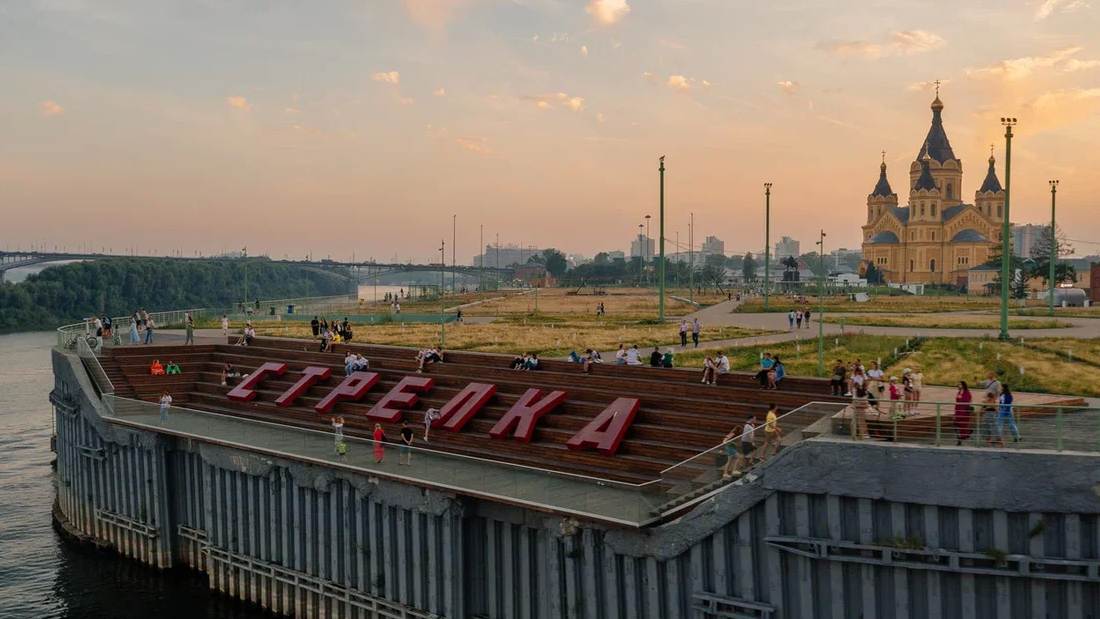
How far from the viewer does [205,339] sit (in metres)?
48.4

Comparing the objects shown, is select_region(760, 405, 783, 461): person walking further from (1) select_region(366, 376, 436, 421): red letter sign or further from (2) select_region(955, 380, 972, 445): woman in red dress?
(1) select_region(366, 376, 436, 421): red letter sign

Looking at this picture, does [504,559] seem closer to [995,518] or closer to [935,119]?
[995,518]

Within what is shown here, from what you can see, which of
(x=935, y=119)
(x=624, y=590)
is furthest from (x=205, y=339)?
(x=935, y=119)

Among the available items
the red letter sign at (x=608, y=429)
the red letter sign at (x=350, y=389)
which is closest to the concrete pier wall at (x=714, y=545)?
the red letter sign at (x=608, y=429)

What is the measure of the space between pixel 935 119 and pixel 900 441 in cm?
16646

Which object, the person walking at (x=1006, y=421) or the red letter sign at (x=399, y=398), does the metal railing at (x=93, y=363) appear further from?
the person walking at (x=1006, y=421)

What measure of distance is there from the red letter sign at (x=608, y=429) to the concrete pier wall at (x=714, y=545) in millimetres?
4038

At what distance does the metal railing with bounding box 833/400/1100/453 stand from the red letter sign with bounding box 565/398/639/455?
26.2 ft

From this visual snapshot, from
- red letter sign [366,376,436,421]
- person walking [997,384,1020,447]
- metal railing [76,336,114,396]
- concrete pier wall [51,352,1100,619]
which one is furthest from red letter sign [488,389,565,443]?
metal railing [76,336,114,396]

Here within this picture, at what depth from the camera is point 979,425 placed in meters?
18.5

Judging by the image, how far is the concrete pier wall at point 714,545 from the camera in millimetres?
17141

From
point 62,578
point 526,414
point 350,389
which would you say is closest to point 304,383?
point 350,389

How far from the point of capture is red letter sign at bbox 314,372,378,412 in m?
34.2

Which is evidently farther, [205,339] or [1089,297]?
[1089,297]
